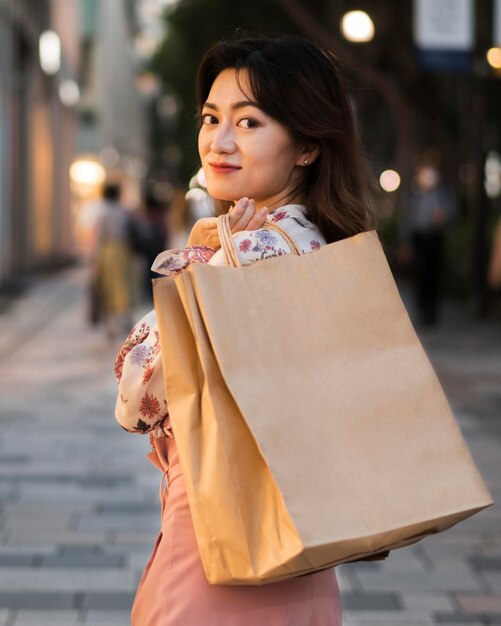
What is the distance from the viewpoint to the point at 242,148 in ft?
7.29

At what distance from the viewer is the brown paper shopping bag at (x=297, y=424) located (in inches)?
74.1

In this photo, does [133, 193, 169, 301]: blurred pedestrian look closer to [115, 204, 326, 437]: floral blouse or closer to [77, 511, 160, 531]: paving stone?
[77, 511, 160, 531]: paving stone

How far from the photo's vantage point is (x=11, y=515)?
5594 millimetres

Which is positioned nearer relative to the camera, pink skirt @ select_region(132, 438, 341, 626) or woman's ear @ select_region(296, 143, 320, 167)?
pink skirt @ select_region(132, 438, 341, 626)

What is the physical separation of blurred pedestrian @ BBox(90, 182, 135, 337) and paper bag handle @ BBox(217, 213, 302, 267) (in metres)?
11.5

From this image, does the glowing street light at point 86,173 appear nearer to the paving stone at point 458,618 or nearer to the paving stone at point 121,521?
the paving stone at point 121,521

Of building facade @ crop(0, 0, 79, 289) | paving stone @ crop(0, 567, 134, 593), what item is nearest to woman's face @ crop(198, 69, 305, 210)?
paving stone @ crop(0, 567, 134, 593)

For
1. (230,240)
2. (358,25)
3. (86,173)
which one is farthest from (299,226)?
(86,173)

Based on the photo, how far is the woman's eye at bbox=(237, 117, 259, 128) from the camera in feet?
7.31

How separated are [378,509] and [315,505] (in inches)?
4.5

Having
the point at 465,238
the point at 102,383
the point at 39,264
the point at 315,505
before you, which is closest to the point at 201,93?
the point at 315,505

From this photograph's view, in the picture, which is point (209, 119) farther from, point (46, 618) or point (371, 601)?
point (371, 601)

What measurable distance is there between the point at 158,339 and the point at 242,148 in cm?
38

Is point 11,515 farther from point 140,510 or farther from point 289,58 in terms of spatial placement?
point 289,58
